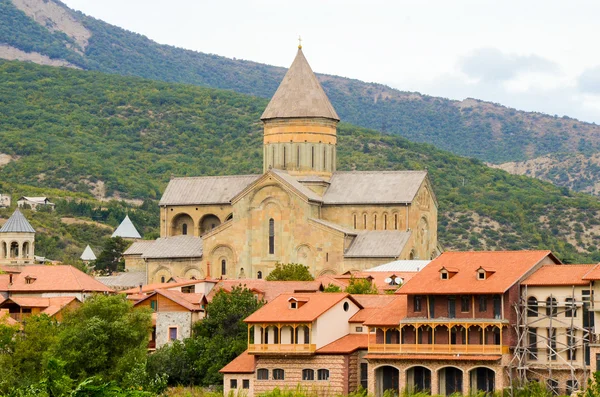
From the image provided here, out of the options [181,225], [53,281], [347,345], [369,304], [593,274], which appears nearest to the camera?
[593,274]

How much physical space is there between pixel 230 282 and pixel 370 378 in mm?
20342

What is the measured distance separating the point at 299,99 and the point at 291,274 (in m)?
16.5

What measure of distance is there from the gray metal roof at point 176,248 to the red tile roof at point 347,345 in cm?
3053

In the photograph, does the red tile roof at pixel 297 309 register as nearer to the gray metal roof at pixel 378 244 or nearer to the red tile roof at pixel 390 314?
the red tile roof at pixel 390 314

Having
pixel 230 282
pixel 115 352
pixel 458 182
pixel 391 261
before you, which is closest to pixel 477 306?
pixel 115 352

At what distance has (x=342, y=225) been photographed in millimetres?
96125

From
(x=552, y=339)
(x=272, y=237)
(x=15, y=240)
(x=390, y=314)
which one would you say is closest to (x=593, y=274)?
(x=552, y=339)

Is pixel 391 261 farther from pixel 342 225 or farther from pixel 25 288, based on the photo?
pixel 25 288

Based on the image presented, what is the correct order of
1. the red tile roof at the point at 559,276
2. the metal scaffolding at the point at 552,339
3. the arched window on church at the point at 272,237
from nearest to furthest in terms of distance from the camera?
1. the metal scaffolding at the point at 552,339
2. the red tile roof at the point at 559,276
3. the arched window on church at the point at 272,237

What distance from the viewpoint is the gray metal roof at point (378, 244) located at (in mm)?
91625

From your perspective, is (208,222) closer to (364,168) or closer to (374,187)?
(374,187)

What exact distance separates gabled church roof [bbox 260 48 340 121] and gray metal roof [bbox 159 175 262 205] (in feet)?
15.2

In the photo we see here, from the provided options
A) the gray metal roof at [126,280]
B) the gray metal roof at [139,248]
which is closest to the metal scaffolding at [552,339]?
the gray metal roof at [126,280]

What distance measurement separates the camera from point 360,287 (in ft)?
252
